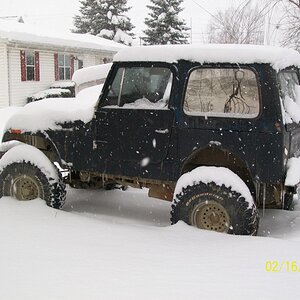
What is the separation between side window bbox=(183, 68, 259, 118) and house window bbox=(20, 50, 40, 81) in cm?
1776

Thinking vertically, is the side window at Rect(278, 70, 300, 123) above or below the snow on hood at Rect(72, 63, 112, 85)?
below

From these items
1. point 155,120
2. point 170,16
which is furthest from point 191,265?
point 170,16

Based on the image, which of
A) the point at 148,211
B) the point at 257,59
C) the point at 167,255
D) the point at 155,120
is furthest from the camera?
the point at 148,211

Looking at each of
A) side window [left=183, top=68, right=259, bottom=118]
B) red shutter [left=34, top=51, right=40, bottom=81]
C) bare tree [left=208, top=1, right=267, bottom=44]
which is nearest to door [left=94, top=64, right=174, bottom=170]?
side window [left=183, top=68, right=259, bottom=118]

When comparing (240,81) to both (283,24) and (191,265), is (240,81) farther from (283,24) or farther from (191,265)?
(283,24)

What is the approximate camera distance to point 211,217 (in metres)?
5.25

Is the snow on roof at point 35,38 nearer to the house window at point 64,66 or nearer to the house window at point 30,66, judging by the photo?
the house window at point 30,66

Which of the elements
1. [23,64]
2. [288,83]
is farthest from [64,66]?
[288,83]

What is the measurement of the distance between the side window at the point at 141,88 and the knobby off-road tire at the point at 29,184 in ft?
4.30

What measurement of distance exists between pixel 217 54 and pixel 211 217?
180 centimetres

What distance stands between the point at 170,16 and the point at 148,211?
32.0 metres

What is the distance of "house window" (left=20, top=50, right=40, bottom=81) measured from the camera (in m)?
21.7

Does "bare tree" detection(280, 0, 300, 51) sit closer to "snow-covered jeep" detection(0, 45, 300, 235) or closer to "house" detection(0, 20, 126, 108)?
"house" detection(0, 20, 126, 108)

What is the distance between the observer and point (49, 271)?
13.0ft
